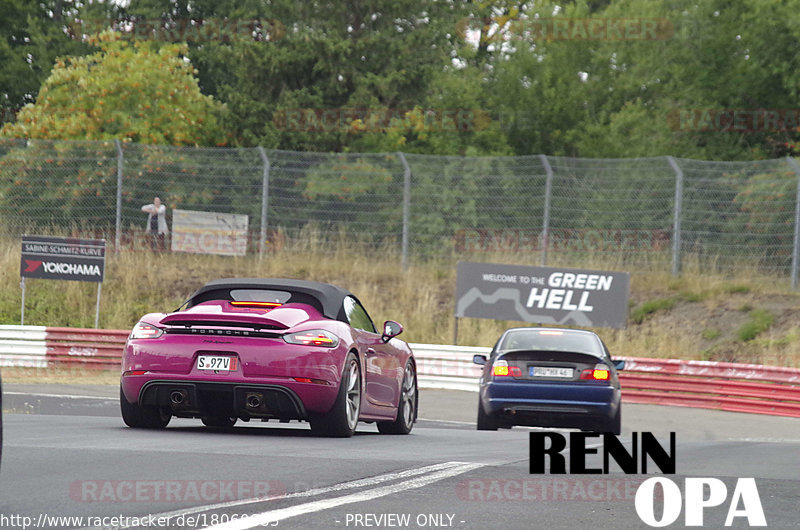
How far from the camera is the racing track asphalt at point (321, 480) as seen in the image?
20.1ft

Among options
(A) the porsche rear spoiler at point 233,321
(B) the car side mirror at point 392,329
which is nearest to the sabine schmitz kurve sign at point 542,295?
(B) the car side mirror at point 392,329

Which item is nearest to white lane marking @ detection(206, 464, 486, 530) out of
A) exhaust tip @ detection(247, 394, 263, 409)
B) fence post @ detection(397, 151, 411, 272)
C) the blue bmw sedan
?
exhaust tip @ detection(247, 394, 263, 409)

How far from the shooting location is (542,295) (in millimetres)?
25812

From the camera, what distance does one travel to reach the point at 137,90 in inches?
1433

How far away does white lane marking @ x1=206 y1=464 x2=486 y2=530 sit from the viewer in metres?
5.73

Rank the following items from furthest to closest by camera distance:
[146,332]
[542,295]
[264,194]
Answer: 1. [264,194]
2. [542,295]
3. [146,332]

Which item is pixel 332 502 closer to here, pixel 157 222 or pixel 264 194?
pixel 264 194

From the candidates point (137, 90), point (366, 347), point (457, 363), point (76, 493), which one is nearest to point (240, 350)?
point (366, 347)

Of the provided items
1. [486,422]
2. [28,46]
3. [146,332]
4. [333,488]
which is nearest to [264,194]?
[486,422]

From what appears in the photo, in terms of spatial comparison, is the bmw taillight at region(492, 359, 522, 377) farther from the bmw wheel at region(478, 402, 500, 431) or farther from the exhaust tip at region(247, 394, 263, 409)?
the exhaust tip at region(247, 394, 263, 409)

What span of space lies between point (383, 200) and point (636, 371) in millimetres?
8141

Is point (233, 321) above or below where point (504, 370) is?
above

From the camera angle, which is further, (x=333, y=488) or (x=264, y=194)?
(x=264, y=194)

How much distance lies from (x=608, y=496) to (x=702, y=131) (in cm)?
3170
